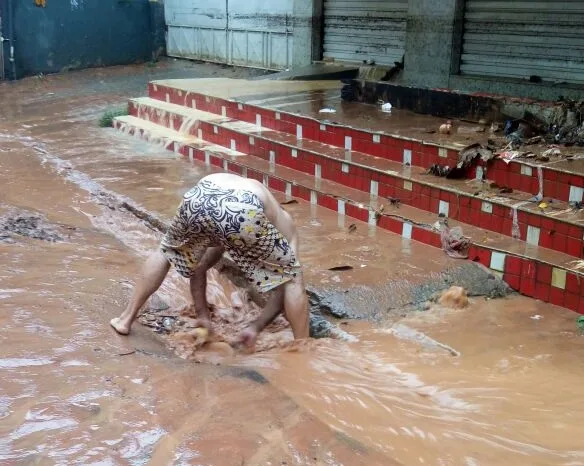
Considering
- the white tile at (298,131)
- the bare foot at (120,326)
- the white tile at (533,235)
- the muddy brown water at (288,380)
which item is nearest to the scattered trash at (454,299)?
the muddy brown water at (288,380)

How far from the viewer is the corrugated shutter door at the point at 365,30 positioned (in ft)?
35.5

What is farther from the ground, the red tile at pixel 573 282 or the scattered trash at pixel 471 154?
the scattered trash at pixel 471 154

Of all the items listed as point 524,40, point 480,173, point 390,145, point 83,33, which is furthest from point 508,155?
point 83,33

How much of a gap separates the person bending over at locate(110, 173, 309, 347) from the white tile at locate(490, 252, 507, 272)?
1659 millimetres

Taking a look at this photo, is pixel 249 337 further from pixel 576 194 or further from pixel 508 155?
pixel 508 155

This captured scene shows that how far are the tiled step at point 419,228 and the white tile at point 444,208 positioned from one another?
72mm

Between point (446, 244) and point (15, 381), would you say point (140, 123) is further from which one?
point (15, 381)

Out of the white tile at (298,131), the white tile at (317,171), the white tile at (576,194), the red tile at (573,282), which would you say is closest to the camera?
the red tile at (573,282)

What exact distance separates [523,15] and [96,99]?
866cm

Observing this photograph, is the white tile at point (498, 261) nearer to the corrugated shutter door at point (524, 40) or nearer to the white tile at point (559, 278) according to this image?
the white tile at point (559, 278)

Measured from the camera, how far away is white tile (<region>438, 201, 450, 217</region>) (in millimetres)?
5707

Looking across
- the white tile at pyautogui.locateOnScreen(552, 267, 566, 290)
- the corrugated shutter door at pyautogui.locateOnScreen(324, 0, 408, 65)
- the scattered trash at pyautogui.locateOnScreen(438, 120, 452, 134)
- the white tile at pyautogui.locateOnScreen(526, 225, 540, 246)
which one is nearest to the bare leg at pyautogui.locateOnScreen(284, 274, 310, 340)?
the white tile at pyautogui.locateOnScreen(552, 267, 566, 290)

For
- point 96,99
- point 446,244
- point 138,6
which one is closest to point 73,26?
point 138,6

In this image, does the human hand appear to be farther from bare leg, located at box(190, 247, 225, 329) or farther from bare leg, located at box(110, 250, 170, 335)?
bare leg, located at box(110, 250, 170, 335)
